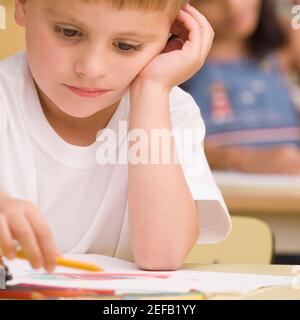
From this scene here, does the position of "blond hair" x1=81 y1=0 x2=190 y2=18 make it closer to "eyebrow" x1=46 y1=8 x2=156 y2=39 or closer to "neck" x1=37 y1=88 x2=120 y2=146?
"eyebrow" x1=46 y1=8 x2=156 y2=39

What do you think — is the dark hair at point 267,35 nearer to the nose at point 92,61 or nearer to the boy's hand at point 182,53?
the boy's hand at point 182,53

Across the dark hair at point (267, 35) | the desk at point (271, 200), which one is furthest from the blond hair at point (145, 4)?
the dark hair at point (267, 35)

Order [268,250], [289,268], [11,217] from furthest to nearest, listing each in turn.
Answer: [268,250] → [289,268] → [11,217]

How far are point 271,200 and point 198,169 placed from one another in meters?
0.84

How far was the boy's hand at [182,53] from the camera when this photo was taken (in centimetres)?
79

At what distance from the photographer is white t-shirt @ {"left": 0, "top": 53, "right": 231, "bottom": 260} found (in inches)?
32.5

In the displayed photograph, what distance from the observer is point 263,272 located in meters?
0.74

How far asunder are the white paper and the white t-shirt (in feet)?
0.37

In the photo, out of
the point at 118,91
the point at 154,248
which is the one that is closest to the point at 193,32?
the point at 118,91

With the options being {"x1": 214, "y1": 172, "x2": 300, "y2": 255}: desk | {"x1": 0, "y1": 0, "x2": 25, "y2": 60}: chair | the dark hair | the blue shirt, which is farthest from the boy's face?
the dark hair

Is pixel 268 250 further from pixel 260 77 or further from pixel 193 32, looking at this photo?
pixel 260 77
